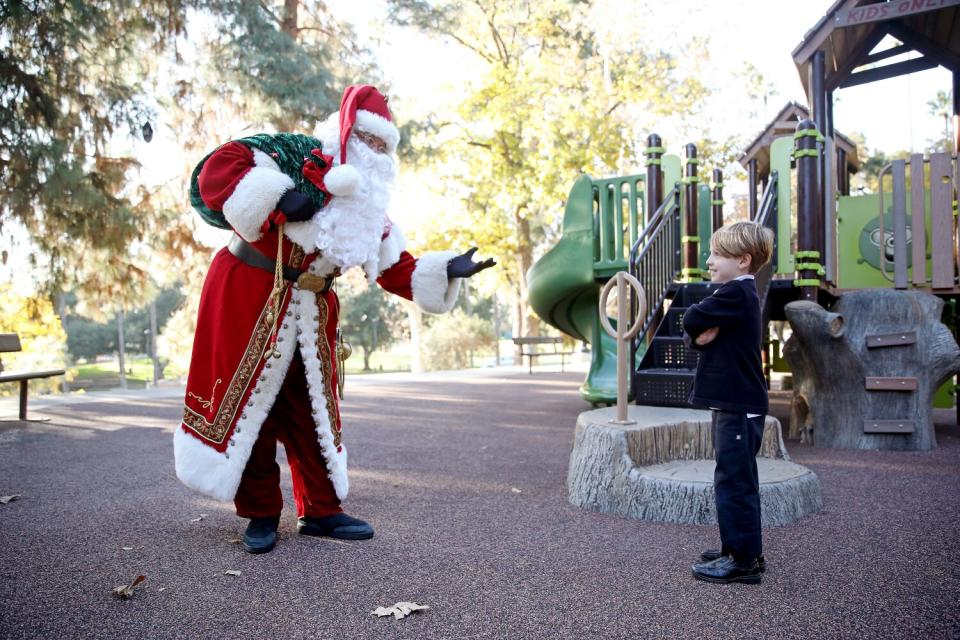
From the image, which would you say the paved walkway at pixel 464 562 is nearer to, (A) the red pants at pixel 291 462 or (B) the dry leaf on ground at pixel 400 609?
(B) the dry leaf on ground at pixel 400 609

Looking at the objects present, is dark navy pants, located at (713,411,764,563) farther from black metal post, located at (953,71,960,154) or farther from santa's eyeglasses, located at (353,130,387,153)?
black metal post, located at (953,71,960,154)

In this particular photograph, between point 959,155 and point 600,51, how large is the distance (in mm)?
12944

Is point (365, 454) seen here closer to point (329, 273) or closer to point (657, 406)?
point (657, 406)

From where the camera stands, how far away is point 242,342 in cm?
292

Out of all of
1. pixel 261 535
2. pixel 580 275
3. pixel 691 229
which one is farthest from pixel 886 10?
pixel 261 535

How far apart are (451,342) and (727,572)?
17836 mm

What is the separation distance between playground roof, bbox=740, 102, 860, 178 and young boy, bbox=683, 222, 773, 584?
26.4 ft

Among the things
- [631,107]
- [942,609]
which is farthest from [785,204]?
[631,107]

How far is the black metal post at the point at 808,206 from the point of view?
5.75 m

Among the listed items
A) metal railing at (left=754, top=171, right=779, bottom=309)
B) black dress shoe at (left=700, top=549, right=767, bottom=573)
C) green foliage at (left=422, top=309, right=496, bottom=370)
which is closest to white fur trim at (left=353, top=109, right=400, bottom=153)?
black dress shoe at (left=700, top=549, right=767, bottom=573)

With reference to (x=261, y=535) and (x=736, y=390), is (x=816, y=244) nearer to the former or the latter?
(x=736, y=390)

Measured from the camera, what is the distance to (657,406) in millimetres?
→ 4520

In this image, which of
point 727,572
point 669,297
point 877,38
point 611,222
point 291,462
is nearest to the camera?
point 727,572

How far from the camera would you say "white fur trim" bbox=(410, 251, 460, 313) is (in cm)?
335
